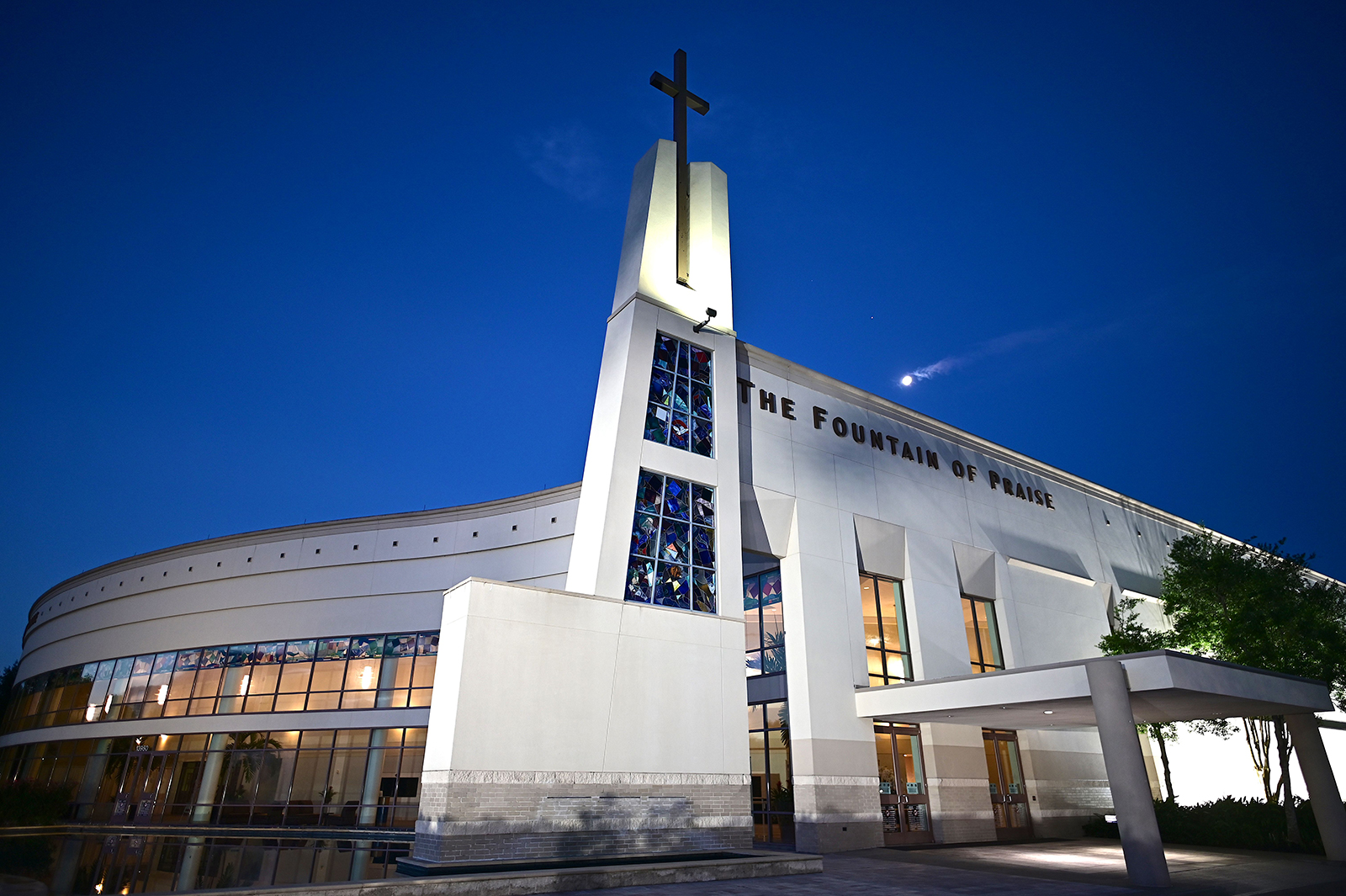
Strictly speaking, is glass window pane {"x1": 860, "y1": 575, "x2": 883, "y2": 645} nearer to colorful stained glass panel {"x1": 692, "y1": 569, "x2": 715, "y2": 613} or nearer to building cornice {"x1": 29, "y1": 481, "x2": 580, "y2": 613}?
colorful stained glass panel {"x1": 692, "y1": 569, "x2": 715, "y2": 613}

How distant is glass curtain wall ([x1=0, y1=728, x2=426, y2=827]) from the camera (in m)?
27.8

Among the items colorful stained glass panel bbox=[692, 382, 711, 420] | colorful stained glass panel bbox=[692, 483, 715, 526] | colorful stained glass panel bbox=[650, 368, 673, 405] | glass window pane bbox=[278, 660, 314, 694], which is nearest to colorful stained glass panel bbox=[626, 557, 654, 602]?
colorful stained glass panel bbox=[692, 483, 715, 526]

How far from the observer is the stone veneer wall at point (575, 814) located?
12688 mm

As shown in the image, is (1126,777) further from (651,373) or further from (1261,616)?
(1261,616)

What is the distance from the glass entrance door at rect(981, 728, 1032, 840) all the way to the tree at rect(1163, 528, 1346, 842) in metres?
6.55

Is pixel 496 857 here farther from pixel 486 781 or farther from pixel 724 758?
pixel 724 758

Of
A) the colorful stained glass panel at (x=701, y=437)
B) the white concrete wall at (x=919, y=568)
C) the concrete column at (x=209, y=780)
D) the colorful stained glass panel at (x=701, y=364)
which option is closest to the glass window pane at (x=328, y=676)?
the concrete column at (x=209, y=780)

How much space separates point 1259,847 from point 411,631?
28.3 metres

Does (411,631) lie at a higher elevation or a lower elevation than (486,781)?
higher

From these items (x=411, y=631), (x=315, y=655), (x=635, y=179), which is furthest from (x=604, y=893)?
(x=315, y=655)

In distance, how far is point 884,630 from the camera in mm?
22719

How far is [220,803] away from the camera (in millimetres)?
28578

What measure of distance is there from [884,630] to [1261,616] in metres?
11.5

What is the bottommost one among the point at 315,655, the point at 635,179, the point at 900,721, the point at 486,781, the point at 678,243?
the point at 486,781
